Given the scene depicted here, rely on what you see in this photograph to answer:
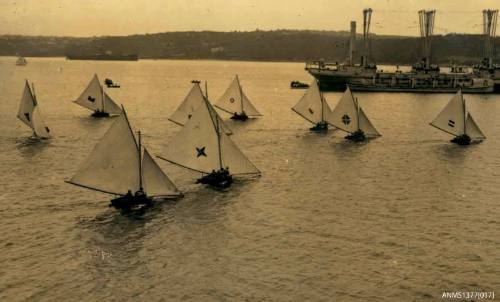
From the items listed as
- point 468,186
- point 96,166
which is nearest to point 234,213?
point 96,166

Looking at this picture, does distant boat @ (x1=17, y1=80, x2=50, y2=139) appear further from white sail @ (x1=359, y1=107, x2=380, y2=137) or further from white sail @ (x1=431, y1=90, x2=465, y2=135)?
white sail @ (x1=431, y1=90, x2=465, y2=135)

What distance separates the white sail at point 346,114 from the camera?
282 feet

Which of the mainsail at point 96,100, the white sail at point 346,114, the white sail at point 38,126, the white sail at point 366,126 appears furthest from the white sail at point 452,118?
the mainsail at point 96,100

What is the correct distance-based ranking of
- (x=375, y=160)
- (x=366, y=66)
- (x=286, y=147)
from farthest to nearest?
(x=366, y=66) → (x=286, y=147) → (x=375, y=160)

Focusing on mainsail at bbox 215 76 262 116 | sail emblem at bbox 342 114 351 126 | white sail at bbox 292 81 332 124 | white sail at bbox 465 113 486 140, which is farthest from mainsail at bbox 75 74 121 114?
white sail at bbox 465 113 486 140

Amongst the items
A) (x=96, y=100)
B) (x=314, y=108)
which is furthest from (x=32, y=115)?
(x=314, y=108)

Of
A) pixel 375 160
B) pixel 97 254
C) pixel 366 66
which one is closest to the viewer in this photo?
pixel 97 254

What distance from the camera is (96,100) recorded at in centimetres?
11294

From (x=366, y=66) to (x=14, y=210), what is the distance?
160m

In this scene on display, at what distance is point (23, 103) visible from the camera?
83125 millimetres

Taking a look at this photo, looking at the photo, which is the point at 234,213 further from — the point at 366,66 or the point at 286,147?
the point at 366,66

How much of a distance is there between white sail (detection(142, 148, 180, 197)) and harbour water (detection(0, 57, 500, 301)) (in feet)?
4.70

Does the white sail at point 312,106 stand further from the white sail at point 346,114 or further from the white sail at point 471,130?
the white sail at point 471,130

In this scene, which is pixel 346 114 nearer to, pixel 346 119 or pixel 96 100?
pixel 346 119
